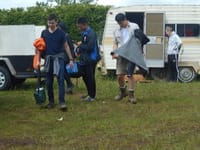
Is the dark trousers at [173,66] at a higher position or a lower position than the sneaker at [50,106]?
lower

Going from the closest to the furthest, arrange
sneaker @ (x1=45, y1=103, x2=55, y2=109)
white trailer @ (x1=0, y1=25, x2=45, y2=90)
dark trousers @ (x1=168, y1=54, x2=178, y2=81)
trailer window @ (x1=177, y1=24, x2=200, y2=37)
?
sneaker @ (x1=45, y1=103, x2=55, y2=109) < white trailer @ (x1=0, y1=25, x2=45, y2=90) < dark trousers @ (x1=168, y1=54, x2=178, y2=81) < trailer window @ (x1=177, y1=24, x2=200, y2=37)

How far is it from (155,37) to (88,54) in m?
6.75

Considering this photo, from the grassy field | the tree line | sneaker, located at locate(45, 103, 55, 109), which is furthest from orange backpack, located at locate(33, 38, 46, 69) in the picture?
the tree line

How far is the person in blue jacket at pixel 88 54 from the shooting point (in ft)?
39.8

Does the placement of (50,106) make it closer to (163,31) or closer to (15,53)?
(15,53)

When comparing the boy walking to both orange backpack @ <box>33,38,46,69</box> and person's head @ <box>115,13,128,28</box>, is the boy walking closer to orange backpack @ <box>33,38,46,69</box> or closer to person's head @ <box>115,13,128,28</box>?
orange backpack @ <box>33,38,46,69</box>

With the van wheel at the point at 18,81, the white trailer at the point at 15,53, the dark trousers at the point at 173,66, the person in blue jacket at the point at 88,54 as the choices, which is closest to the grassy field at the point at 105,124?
the person in blue jacket at the point at 88,54

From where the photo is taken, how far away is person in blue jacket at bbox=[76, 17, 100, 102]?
39.8 feet

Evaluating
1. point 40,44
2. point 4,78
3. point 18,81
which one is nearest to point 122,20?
point 40,44

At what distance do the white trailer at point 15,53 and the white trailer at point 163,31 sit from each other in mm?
4738

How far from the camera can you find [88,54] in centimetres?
1225

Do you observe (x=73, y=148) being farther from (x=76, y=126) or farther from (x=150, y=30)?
(x=150, y=30)

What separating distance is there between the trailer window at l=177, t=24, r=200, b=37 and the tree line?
27.4 ft

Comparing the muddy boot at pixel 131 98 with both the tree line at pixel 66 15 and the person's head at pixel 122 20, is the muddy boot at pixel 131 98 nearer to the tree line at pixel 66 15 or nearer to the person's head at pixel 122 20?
the person's head at pixel 122 20
